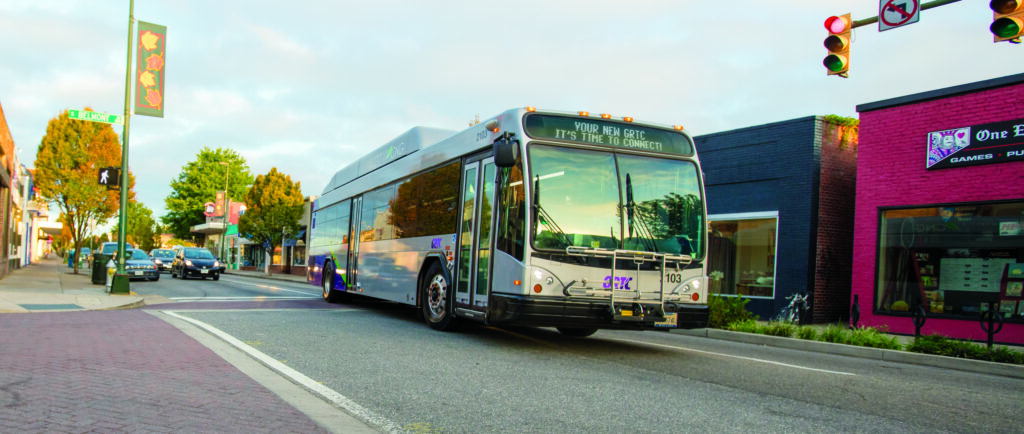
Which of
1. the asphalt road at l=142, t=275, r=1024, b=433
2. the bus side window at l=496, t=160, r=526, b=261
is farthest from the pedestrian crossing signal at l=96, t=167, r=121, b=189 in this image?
the bus side window at l=496, t=160, r=526, b=261

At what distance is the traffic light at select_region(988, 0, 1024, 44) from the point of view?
8.19m

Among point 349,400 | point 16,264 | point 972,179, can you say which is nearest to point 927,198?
point 972,179

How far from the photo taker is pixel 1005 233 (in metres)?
13.2

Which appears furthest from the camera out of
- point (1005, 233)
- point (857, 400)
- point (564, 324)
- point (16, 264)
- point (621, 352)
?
point (16, 264)

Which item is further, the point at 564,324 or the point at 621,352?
the point at 621,352

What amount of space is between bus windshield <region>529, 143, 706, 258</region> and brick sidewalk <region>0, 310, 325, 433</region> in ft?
13.0

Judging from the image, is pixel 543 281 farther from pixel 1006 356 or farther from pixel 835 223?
pixel 835 223

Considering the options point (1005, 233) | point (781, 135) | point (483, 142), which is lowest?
point (1005, 233)

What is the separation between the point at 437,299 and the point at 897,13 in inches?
296

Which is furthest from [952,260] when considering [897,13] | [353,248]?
[353,248]

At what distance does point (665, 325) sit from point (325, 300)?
11.5 m

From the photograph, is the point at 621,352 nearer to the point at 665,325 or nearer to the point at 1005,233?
the point at 665,325

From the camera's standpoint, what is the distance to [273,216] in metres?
46.2

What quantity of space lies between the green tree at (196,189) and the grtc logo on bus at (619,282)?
2738 inches
